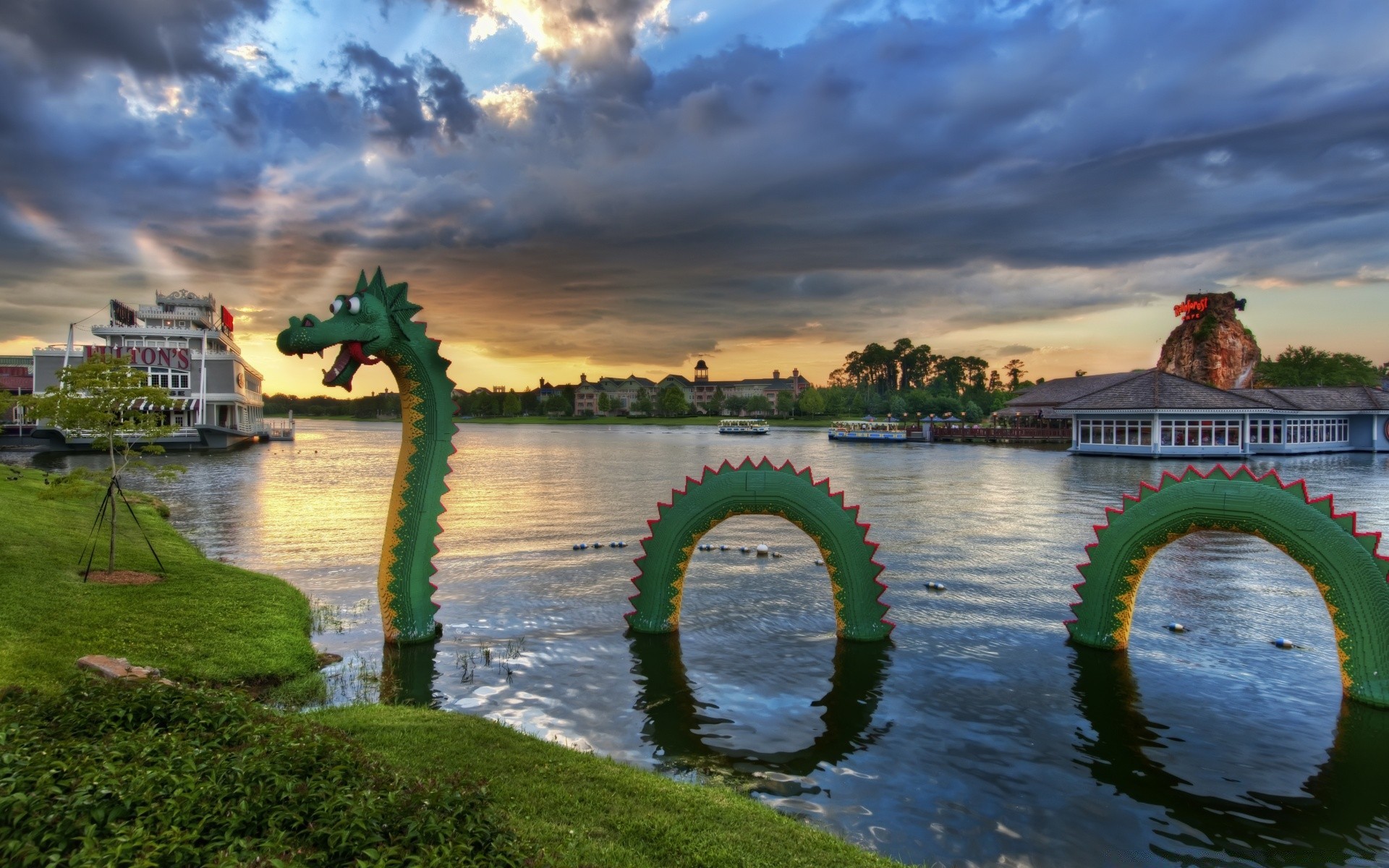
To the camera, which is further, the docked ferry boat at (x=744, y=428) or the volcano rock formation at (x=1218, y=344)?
the docked ferry boat at (x=744, y=428)

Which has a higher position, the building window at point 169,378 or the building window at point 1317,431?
the building window at point 169,378

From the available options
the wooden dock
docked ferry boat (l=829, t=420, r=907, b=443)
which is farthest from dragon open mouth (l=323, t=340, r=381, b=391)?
docked ferry boat (l=829, t=420, r=907, b=443)

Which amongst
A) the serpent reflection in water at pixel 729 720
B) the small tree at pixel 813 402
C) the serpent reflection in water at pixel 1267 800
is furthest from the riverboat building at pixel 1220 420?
the small tree at pixel 813 402

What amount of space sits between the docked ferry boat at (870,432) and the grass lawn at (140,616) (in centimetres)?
7484

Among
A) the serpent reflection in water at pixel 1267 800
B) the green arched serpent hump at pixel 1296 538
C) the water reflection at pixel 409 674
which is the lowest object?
the serpent reflection in water at pixel 1267 800

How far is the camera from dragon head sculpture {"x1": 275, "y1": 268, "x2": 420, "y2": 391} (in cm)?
1050

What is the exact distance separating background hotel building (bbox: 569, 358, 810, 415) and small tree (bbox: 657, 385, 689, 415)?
15856mm

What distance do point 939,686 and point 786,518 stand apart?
3.30m

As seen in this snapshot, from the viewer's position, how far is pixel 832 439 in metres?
90.4

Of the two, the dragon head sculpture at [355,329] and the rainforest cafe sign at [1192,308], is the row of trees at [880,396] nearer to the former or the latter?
the rainforest cafe sign at [1192,308]

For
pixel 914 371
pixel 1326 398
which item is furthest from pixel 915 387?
pixel 1326 398

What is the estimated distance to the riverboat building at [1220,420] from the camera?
50312mm

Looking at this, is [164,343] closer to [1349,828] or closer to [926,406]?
[1349,828]

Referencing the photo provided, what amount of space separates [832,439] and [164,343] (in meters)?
70.6
